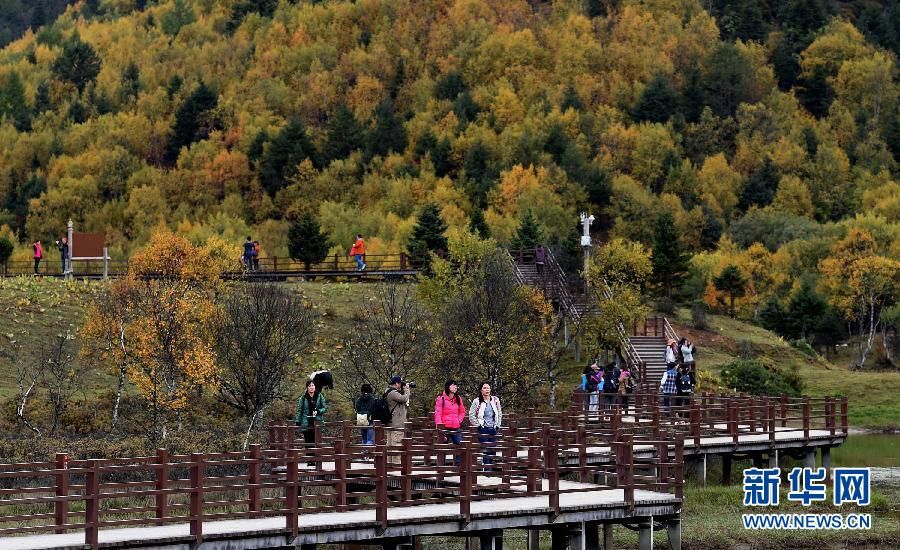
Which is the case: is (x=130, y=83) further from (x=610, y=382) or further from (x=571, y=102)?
(x=610, y=382)

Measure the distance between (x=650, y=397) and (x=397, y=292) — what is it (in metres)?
21.8

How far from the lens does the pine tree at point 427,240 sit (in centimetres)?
7444

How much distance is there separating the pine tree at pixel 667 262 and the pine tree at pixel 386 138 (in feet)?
241

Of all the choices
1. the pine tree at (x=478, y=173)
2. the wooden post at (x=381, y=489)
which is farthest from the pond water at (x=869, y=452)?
the pine tree at (x=478, y=173)

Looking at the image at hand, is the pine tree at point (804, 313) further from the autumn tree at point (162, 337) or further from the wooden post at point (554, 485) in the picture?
the wooden post at point (554, 485)

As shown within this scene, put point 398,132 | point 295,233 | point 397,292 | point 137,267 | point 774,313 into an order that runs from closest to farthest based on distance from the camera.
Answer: point 137,267 < point 397,292 < point 295,233 < point 774,313 < point 398,132

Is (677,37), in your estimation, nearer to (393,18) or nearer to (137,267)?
(393,18)

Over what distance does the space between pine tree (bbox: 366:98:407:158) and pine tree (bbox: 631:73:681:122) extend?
837 inches

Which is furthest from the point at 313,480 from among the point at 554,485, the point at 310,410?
the point at 554,485

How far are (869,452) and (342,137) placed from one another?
333 ft

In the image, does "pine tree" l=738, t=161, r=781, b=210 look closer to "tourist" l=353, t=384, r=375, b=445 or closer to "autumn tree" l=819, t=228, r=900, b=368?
"autumn tree" l=819, t=228, r=900, b=368

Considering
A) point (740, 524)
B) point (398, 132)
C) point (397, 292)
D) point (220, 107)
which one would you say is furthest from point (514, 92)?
point (740, 524)

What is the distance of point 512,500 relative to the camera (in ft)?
86.8

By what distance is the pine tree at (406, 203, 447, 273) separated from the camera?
74438 mm
